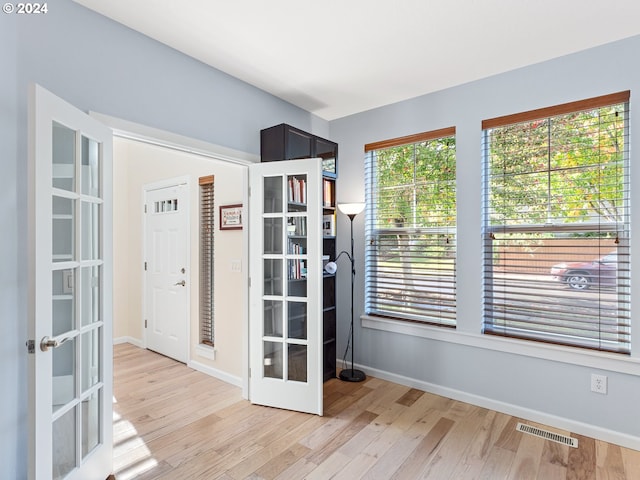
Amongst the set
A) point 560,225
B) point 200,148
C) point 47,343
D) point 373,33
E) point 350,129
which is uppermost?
point 373,33

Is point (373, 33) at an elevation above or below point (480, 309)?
above

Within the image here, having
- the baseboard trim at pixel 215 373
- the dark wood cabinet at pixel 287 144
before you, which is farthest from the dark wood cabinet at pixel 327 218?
the baseboard trim at pixel 215 373

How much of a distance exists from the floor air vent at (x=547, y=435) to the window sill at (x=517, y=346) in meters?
0.51

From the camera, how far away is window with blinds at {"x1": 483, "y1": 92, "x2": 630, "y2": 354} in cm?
234

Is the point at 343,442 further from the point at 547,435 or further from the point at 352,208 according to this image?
the point at 352,208

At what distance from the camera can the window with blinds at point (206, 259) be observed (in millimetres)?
3742

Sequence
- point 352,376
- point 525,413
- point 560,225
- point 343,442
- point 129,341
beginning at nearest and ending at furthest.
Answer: point 343,442 → point 560,225 → point 525,413 → point 352,376 → point 129,341

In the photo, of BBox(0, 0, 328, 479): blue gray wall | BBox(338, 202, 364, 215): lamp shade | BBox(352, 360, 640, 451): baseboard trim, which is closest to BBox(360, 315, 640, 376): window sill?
BBox(352, 360, 640, 451): baseboard trim

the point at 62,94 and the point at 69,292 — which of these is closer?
the point at 69,292

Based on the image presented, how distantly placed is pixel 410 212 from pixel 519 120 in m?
1.14

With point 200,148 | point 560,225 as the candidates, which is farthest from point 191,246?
point 560,225

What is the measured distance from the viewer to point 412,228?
3273 mm

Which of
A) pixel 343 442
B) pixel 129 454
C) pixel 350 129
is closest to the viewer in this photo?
pixel 129 454

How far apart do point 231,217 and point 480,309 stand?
2.42 meters
